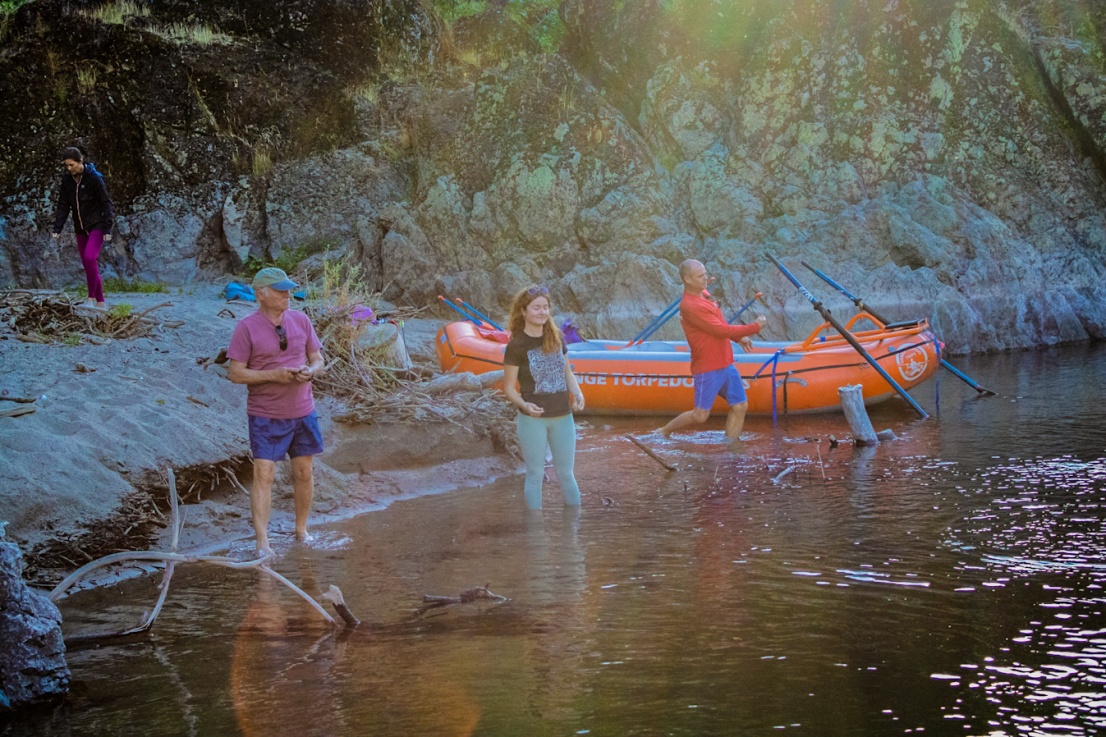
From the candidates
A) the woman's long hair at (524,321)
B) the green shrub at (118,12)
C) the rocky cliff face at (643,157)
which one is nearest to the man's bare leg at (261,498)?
the woman's long hair at (524,321)

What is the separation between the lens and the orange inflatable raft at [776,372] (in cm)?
1155

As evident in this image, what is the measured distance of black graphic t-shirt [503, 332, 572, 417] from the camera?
6770 mm

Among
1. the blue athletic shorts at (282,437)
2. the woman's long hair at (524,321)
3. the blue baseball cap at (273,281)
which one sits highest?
the blue baseball cap at (273,281)

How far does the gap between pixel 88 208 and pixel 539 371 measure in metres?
6.23

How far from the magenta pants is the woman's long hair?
542cm

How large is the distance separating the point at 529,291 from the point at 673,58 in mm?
14904

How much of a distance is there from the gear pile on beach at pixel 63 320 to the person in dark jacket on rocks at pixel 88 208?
3.49 feet

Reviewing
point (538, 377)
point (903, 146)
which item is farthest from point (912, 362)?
point (903, 146)

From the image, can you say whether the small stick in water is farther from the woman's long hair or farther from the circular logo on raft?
the circular logo on raft

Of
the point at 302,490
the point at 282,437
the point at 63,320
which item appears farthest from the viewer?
the point at 63,320

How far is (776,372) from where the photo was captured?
37.9 ft

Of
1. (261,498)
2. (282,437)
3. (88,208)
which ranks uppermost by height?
(88,208)

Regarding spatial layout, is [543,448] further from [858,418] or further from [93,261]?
[93,261]

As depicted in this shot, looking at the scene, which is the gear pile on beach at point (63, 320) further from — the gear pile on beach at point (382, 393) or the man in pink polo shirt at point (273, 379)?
the man in pink polo shirt at point (273, 379)
